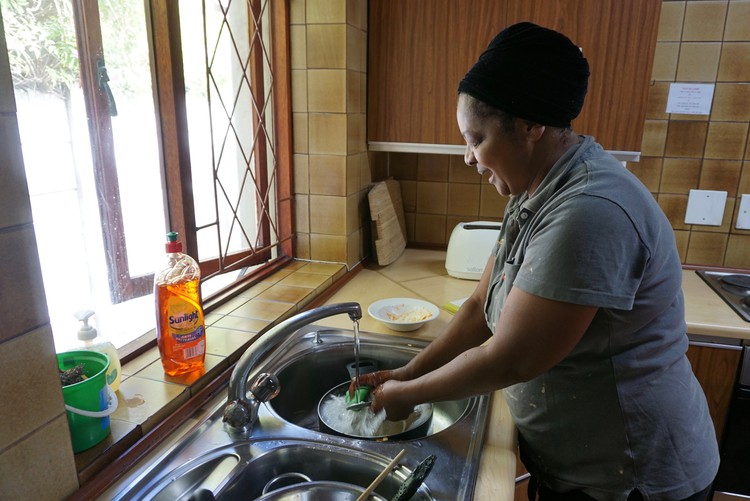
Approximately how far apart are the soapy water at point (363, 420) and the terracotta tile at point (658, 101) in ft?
4.48

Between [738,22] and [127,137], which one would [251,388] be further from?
[738,22]

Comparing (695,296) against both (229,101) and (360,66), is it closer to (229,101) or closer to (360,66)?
(360,66)

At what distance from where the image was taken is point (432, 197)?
209 cm

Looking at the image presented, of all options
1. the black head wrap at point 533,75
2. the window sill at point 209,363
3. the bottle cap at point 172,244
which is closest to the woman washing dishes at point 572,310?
the black head wrap at point 533,75

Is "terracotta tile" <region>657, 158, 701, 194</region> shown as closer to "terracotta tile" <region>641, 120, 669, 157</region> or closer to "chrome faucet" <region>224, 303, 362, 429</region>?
"terracotta tile" <region>641, 120, 669, 157</region>

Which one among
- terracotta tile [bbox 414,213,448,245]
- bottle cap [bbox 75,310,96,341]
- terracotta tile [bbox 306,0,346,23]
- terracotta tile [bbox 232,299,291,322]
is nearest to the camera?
bottle cap [bbox 75,310,96,341]

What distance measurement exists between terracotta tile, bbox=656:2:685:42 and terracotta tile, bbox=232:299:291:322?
1.54 meters

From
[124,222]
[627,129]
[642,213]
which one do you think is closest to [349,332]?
[124,222]

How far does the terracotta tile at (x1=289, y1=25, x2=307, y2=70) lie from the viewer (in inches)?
62.5

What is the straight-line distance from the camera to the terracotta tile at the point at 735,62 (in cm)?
169

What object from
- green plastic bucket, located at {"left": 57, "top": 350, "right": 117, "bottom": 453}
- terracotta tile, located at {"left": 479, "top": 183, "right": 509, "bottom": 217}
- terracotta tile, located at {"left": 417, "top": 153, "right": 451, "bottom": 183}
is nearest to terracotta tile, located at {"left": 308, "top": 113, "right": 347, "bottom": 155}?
terracotta tile, located at {"left": 417, "top": 153, "right": 451, "bottom": 183}

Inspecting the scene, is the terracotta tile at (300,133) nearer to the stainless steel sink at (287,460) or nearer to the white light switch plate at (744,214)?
the stainless steel sink at (287,460)

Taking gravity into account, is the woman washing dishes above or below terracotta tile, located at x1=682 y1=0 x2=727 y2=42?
below

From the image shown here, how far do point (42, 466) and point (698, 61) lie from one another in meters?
2.07
